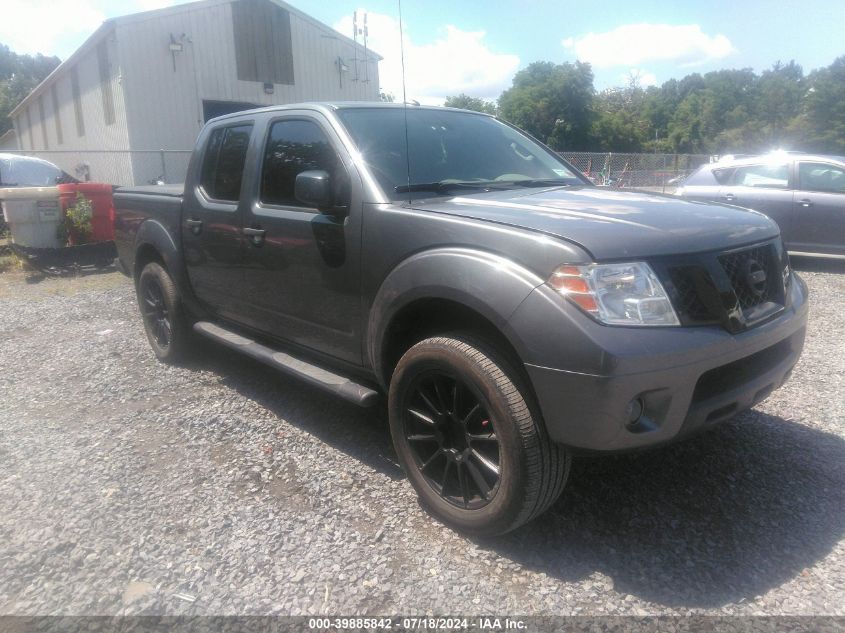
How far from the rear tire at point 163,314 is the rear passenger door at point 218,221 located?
342 millimetres

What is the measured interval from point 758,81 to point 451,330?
104348mm

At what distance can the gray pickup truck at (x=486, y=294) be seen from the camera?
222 cm

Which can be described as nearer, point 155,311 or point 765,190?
point 155,311

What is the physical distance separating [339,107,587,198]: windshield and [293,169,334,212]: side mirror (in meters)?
0.25

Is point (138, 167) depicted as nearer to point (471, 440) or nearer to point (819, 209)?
point (819, 209)

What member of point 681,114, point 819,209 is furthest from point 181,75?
point 681,114

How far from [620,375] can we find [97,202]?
33.0ft

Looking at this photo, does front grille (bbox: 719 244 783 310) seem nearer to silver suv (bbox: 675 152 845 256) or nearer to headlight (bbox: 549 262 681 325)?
headlight (bbox: 549 262 681 325)

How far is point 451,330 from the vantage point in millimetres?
2744

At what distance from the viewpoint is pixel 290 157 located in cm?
361

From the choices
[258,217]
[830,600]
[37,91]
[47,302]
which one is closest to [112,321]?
[47,302]

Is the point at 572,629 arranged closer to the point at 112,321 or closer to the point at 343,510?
the point at 343,510

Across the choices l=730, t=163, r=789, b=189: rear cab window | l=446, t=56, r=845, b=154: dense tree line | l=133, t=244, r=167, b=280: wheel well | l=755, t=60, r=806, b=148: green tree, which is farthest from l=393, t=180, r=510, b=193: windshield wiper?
l=755, t=60, r=806, b=148: green tree

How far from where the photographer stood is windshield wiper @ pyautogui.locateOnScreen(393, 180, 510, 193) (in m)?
3.10
